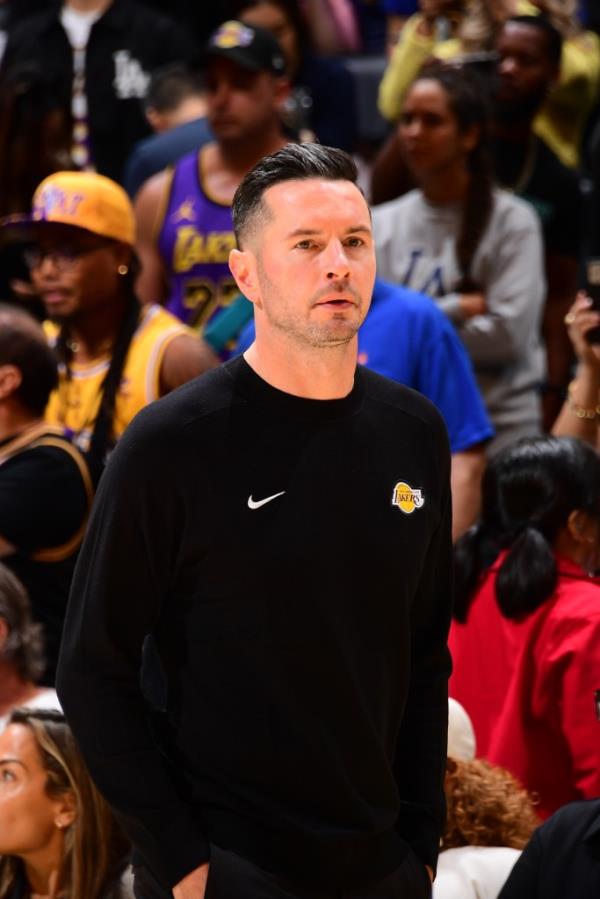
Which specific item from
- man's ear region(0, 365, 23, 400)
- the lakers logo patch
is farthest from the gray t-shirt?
the lakers logo patch

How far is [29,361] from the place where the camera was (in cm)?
430

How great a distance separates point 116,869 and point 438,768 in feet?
3.13

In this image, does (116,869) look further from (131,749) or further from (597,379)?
(597,379)

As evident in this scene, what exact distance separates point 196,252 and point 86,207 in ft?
2.30

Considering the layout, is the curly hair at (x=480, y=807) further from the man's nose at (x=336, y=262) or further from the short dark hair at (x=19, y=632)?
the man's nose at (x=336, y=262)

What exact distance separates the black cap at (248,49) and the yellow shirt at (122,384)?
1.24 m

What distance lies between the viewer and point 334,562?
2428 mm

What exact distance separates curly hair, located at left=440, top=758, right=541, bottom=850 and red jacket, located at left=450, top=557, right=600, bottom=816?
241mm

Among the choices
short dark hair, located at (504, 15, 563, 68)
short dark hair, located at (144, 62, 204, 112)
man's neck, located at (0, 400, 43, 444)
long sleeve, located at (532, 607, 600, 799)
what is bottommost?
long sleeve, located at (532, 607, 600, 799)

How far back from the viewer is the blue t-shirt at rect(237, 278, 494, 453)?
4.49 m

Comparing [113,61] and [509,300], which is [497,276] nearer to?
[509,300]

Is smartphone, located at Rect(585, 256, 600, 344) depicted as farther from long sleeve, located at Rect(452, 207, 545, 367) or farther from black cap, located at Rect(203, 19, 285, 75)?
black cap, located at Rect(203, 19, 285, 75)

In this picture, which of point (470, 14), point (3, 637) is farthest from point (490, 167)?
point (3, 637)

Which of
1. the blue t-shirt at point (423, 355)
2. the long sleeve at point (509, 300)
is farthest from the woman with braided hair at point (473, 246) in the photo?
the blue t-shirt at point (423, 355)
